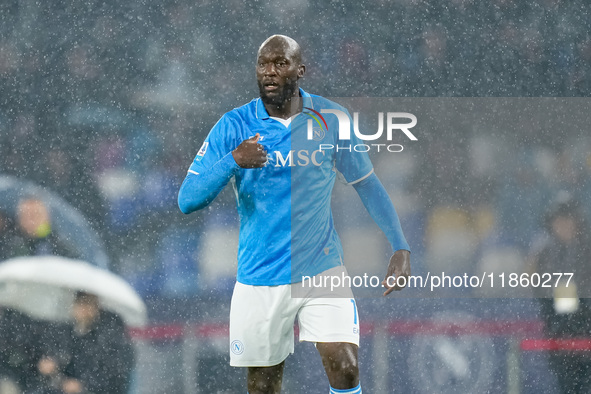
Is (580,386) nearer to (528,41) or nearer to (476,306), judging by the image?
(476,306)

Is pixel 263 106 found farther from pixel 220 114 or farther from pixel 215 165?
pixel 220 114

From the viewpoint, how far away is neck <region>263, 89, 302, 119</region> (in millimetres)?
2420

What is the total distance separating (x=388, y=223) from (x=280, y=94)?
567mm

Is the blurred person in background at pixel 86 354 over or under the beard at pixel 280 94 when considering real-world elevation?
under

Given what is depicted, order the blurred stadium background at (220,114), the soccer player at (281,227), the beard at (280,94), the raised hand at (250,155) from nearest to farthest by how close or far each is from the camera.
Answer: the raised hand at (250,155) → the soccer player at (281,227) → the beard at (280,94) → the blurred stadium background at (220,114)

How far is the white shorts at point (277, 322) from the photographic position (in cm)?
226

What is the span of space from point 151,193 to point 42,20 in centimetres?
84

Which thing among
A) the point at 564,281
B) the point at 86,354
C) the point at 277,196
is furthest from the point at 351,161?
the point at 86,354

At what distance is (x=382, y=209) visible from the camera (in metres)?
2.49

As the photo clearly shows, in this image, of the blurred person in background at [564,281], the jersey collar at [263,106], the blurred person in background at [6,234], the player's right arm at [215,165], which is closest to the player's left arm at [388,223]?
the jersey collar at [263,106]

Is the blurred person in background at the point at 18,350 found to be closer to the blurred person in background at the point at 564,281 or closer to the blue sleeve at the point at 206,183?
the blue sleeve at the point at 206,183

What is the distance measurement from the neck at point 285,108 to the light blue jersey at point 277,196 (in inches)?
0.8

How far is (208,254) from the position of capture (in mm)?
3010

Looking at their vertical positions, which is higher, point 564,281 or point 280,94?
point 280,94
